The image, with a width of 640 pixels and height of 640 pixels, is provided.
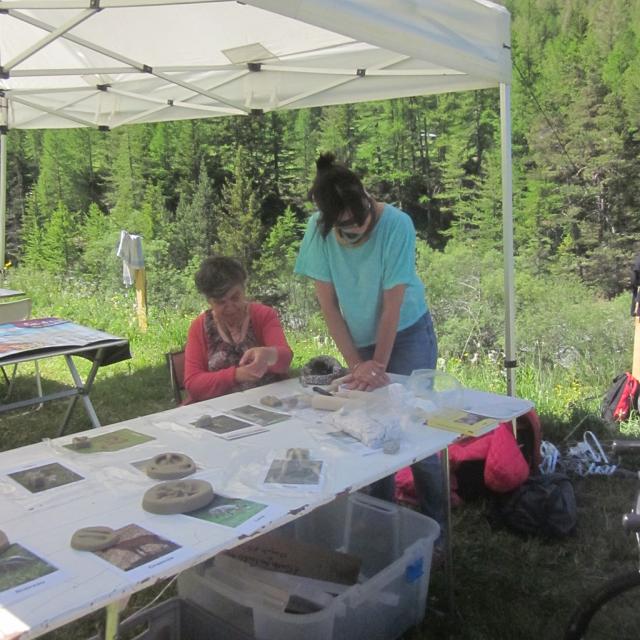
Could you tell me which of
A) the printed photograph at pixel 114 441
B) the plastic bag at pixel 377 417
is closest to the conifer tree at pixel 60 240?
the printed photograph at pixel 114 441

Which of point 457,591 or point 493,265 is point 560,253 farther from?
point 457,591

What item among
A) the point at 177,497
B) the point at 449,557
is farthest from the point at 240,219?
the point at 177,497

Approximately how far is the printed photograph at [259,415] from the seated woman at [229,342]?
0.26 metres

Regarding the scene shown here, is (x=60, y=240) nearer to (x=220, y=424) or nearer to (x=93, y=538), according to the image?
(x=220, y=424)

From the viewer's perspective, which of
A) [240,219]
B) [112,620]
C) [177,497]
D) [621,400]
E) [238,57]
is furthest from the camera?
[240,219]

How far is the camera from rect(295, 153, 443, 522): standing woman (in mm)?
2055

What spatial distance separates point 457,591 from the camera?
2229 millimetres

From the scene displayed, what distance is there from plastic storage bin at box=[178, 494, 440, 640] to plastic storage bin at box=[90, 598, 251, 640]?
0.04m

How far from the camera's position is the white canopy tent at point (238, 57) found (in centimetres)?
228

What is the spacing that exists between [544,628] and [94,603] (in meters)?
1.53

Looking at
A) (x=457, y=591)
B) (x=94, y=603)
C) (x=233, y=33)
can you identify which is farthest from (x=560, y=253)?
(x=94, y=603)

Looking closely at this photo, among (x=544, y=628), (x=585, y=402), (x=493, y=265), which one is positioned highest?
(x=493, y=265)

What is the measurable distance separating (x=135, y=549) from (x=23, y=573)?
6.9 inches

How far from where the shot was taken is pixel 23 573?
1080 mm
